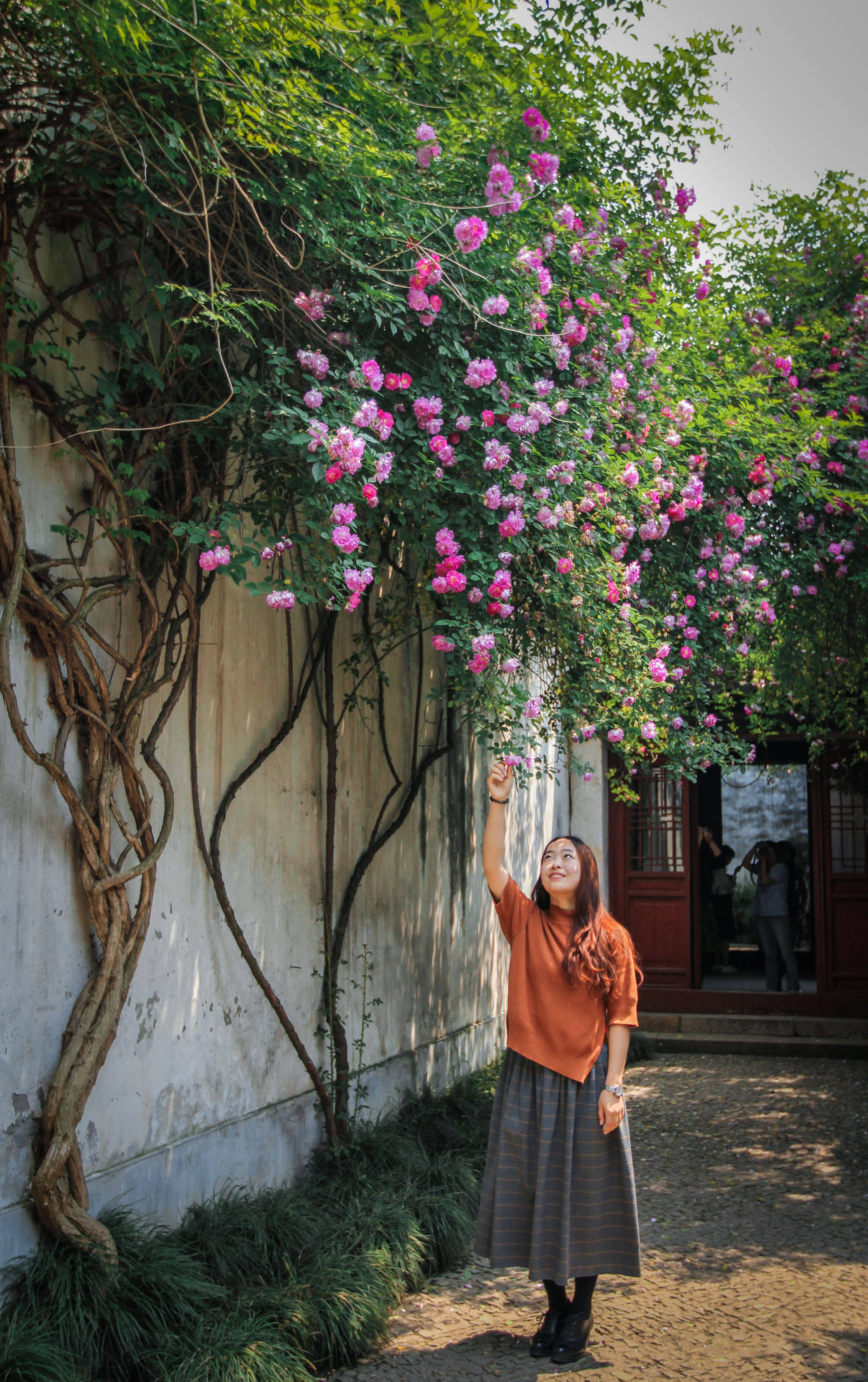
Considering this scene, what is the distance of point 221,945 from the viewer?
166 inches

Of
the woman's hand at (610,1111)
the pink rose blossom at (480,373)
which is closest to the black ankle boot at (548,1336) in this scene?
the woman's hand at (610,1111)

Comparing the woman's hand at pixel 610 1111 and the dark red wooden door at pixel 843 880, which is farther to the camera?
the dark red wooden door at pixel 843 880

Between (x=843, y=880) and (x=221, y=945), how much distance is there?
7284 millimetres

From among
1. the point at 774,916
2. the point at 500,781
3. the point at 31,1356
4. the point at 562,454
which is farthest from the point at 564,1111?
the point at 774,916

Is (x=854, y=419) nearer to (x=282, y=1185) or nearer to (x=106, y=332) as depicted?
(x=106, y=332)

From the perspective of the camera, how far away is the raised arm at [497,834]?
3605 mm

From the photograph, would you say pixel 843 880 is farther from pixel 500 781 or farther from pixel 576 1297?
pixel 500 781

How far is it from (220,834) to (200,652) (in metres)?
0.70

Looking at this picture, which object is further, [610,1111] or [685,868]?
[685,868]

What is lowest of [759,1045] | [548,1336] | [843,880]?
[759,1045]

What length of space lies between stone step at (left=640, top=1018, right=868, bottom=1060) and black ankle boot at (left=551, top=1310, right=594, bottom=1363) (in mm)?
6184

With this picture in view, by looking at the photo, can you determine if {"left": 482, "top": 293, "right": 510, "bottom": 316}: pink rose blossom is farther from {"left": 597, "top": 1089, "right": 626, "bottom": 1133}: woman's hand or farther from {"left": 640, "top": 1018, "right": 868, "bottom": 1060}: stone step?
{"left": 640, "top": 1018, "right": 868, "bottom": 1060}: stone step

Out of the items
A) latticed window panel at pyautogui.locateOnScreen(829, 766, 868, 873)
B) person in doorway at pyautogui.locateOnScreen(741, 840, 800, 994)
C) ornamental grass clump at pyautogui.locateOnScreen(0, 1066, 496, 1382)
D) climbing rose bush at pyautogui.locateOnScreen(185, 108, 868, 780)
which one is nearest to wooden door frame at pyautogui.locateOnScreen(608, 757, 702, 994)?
person in doorway at pyautogui.locateOnScreen(741, 840, 800, 994)

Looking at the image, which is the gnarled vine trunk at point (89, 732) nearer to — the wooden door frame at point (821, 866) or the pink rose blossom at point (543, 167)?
the pink rose blossom at point (543, 167)
